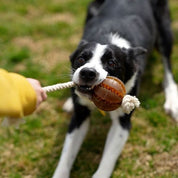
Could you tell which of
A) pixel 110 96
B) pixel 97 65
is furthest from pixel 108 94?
pixel 97 65

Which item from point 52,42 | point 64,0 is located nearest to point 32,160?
point 52,42

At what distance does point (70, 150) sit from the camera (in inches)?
137

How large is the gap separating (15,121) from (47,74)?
8.58ft

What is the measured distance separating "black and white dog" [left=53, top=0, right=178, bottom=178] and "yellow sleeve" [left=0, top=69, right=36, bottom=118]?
2.10 ft

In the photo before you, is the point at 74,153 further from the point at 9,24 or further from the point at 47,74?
the point at 9,24

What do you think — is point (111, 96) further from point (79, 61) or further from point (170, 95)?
point (170, 95)

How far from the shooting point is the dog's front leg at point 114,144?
3277mm

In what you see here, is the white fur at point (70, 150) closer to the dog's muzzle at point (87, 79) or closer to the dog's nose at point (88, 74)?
the dog's muzzle at point (87, 79)

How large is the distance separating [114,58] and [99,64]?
21 cm

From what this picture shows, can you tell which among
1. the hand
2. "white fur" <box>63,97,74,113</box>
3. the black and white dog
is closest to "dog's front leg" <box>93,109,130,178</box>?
the black and white dog

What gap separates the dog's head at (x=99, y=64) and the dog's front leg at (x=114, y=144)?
0.43 metres

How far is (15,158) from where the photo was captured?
3670 mm

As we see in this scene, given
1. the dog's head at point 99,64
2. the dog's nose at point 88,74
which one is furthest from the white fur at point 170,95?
the dog's nose at point 88,74

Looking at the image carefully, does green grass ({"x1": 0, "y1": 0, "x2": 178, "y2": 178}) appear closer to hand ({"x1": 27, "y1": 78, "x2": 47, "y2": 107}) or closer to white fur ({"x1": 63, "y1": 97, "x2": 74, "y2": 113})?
white fur ({"x1": 63, "y1": 97, "x2": 74, "y2": 113})
